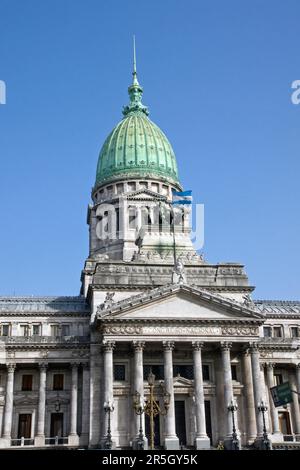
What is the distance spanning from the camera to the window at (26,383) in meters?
66.2

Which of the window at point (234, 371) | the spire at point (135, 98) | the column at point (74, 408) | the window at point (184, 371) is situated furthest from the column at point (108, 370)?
the spire at point (135, 98)

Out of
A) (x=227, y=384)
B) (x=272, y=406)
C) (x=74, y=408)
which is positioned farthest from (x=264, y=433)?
(x=74, y=408)

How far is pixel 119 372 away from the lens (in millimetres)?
64312

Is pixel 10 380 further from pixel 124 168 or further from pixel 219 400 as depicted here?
pixel 124 168

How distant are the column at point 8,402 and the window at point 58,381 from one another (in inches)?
195

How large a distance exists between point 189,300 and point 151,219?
28734 mm

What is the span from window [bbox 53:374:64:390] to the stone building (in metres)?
0.16

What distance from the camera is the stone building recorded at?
202 ft

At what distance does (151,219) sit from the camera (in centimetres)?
9169

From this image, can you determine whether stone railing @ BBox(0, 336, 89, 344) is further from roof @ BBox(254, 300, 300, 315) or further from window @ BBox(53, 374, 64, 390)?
roof @ BBox(254, 300, 300, 315)

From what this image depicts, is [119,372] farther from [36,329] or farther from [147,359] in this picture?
[36,329]

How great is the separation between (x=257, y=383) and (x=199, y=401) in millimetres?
6919
